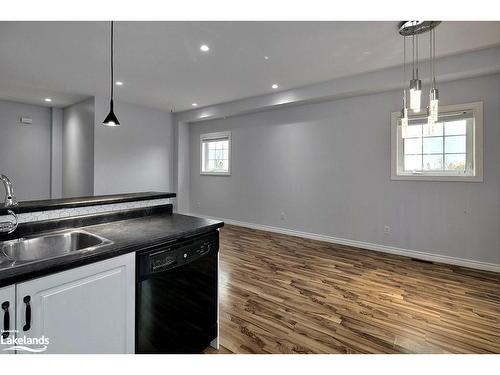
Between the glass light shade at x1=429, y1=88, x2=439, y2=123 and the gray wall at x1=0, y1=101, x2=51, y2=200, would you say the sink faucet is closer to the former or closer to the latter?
the glass light shade at x1=429, y1=88, x2=439, y2=123

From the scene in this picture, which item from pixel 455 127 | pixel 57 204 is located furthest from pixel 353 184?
pixel 57 204

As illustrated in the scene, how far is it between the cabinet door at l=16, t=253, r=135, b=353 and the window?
16.3 feet

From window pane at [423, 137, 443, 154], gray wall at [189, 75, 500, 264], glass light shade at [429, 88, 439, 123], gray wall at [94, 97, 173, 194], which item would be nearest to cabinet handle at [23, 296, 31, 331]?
glass light shade at [429, 88, 439, 123]

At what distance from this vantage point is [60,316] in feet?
3.82

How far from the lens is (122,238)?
151 cm

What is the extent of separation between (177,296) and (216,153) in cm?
530

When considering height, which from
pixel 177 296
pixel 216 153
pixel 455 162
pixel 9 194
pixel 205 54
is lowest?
pixel 177 296

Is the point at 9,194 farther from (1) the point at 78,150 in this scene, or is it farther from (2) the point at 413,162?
(1) the point at 78,150

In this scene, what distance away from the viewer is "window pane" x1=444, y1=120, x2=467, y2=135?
360 cm

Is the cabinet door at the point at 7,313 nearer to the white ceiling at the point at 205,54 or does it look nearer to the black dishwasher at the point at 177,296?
the black dishwasher at the point at 177,296

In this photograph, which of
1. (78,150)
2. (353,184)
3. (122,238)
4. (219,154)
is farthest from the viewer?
(219,154)

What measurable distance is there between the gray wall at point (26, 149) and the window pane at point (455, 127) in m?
7.99

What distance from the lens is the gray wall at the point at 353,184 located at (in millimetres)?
3459

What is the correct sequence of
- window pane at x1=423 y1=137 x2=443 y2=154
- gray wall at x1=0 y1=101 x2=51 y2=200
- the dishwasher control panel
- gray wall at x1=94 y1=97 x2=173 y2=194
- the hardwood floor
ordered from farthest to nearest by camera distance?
gray wall at x1=0 y1=101 x2=51 y2=200 → gray wall at x1=94 y1=97 x2=173 y2=194 → window pane at x1=423 y1=137 x2=443 y2=154 → the hardwood floor → the dishwasher control panel
